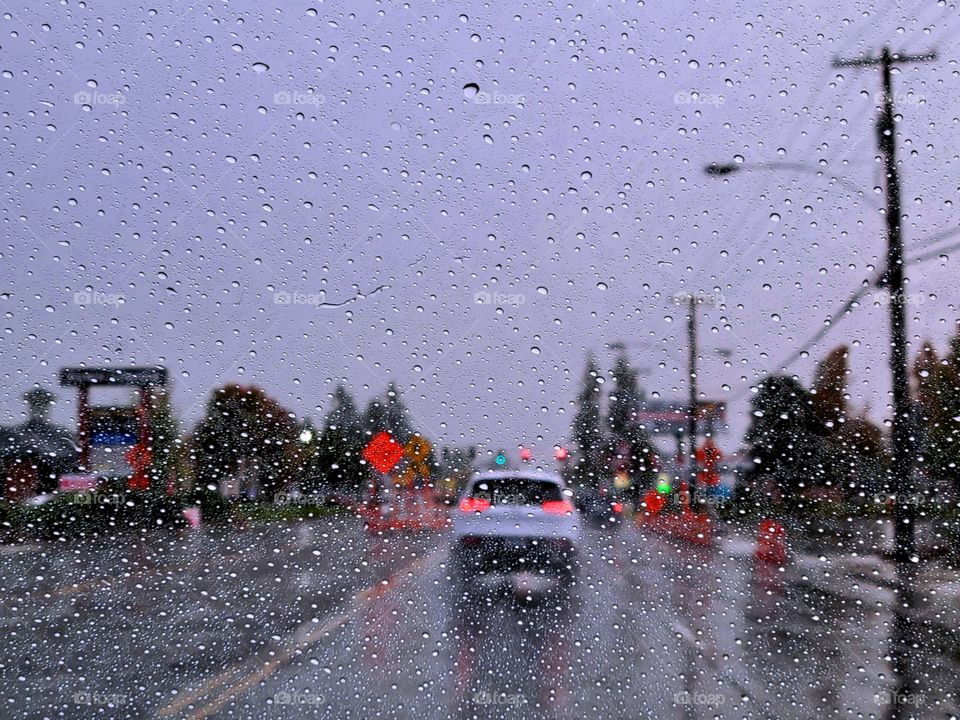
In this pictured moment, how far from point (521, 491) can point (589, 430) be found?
39 centimetres

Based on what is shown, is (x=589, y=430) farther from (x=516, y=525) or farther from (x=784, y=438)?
(x=784, y=438)

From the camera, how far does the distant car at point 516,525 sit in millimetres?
3102

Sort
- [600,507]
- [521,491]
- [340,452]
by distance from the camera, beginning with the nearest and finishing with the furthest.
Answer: [521,491]
[600,507]
[340,452]

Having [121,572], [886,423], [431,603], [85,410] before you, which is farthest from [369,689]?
[886,423]

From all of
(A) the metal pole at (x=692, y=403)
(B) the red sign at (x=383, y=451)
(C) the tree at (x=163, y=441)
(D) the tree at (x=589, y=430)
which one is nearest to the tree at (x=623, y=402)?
(D) the tree at (x=589, y=430)

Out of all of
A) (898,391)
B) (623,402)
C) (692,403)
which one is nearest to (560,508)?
(623,402)

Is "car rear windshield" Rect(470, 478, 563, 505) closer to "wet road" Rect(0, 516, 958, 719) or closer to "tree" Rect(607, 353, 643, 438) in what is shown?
"wet road" Rect(0, 516, 958, 719)

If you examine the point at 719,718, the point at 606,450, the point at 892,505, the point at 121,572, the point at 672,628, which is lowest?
the point at 719,718

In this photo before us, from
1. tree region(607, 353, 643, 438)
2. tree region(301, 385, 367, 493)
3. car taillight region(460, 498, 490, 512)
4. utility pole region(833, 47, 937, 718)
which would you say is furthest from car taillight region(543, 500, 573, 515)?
utility pole region(833, 47, 937, 718)

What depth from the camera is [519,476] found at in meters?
3.11

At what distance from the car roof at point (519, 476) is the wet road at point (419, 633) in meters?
0.27

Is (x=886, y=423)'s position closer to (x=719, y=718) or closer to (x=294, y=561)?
(x=719, y=718)

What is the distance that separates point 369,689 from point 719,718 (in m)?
1.25

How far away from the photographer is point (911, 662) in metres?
3.10
